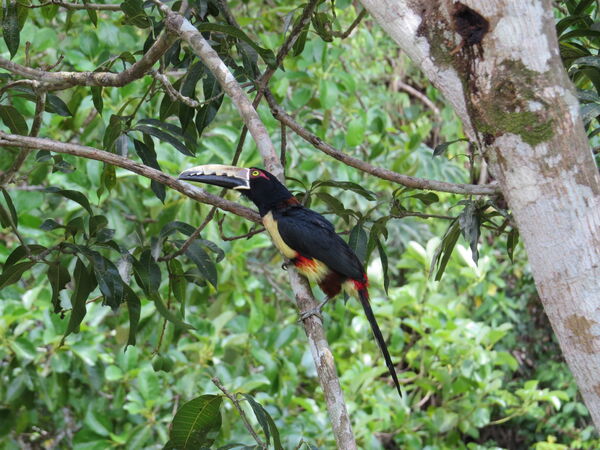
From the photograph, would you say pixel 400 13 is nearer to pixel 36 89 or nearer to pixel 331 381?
pixel 331 381

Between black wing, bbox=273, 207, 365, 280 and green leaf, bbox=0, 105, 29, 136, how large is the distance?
0.93 meters

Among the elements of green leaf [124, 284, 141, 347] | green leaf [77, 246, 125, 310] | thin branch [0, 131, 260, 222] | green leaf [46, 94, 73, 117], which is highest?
green leaf [46, 94, 73, 117]

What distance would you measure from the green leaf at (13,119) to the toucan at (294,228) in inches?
24.4

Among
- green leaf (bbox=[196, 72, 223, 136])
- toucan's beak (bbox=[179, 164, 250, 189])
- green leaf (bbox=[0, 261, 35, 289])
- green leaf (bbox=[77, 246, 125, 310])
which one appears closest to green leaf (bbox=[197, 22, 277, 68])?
green leaf (bbox=[196, 72, 223, 136])

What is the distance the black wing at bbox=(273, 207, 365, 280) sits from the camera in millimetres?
2980

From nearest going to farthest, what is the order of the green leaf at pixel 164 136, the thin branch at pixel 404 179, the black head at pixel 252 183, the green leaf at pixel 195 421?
the green leaf at pixel 195 421 → the thin branch at pixel 404 179 → the green leaf at pixel 164 136 → the black head at pixel 252 183

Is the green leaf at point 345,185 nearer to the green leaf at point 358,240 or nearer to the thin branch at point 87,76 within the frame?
the green leaf at point 358,240

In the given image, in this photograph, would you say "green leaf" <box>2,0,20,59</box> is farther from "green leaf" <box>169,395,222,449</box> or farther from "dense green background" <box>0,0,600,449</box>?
"green leaf" <box>169,395,222,449</box>

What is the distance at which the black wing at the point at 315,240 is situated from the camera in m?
2.98

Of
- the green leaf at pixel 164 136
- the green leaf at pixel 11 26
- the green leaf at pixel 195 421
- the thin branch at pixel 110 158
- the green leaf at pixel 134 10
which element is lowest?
the green leaf at pixel 195 421

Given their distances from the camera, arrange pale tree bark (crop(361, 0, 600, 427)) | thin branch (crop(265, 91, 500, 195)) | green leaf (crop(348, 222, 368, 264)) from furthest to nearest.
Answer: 1. green leaf (crop(348, 222, 368, 264))
2. thin branch (crop(265, 91, 500, 195))
3. pale tree bark (crop(361, 0, 600, 427))

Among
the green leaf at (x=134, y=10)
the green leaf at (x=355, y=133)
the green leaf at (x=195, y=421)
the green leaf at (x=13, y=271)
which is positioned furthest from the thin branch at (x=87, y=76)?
the green leaf at (x=355, y=133)

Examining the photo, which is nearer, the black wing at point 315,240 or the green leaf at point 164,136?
the green leaf at point 164,136

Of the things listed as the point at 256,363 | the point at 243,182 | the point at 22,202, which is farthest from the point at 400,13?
the point at 256,363
